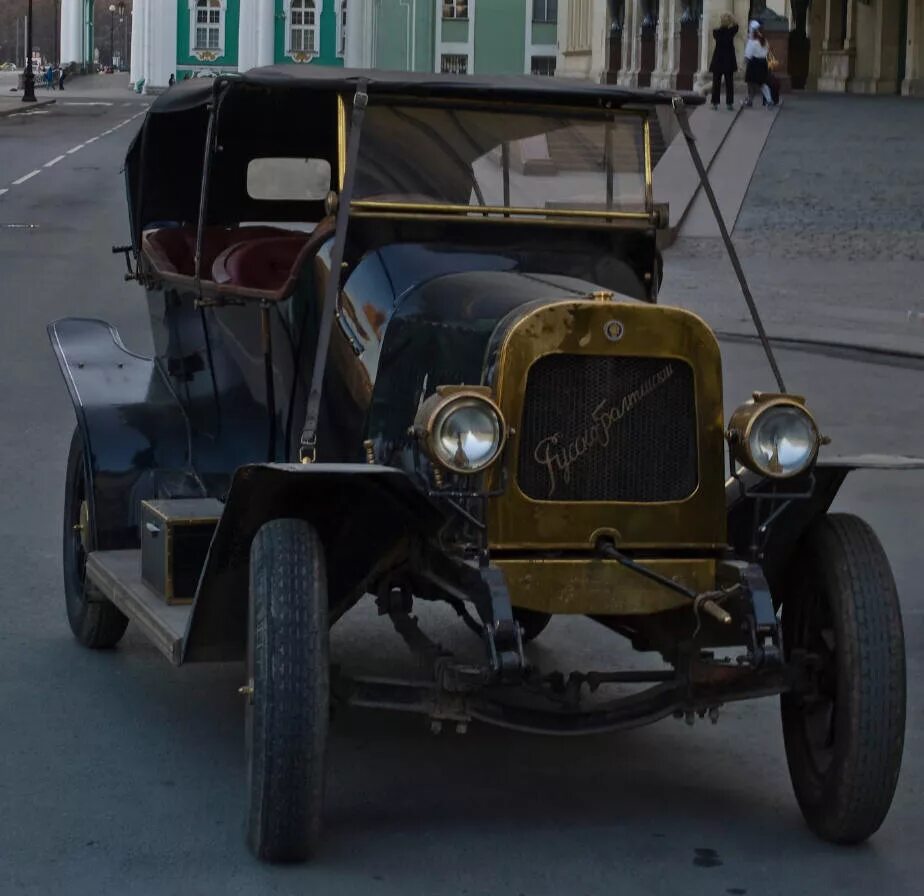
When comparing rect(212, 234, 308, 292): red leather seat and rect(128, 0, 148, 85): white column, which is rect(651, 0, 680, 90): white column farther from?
rect(128, 0, 148, 85): white column

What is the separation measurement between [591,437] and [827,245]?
1958 centimetres

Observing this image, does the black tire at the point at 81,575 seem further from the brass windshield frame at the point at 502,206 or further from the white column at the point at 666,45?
the white column at the point at 666,45

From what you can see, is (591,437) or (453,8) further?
(453,8)

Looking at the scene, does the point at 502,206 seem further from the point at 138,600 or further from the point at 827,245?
the point at 827,245

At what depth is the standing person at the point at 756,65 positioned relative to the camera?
3797 centimetres

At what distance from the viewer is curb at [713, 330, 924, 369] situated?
54.1ft

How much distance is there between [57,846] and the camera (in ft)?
16.5

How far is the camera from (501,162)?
6.21 m

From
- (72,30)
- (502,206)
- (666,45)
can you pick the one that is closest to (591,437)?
(502,206)

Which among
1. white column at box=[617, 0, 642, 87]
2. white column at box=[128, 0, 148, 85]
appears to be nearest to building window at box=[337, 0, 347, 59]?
white column at box=[128, 0, 148, 85]

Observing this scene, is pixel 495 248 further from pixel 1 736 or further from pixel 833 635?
pixel 1 736

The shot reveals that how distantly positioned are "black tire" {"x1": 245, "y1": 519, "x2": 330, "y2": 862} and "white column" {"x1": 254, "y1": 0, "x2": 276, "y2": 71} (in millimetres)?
84654

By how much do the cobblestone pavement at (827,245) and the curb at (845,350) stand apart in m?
0.11

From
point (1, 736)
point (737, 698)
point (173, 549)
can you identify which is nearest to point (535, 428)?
point (737, 698)
